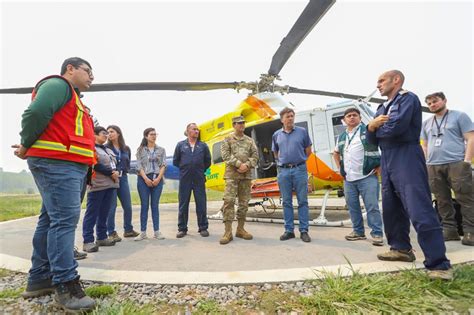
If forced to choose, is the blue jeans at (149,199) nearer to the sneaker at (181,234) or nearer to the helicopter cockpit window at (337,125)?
the sneaker at (181,234)

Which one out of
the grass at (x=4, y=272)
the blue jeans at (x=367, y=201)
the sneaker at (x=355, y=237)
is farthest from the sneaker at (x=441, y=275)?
the grass at (x=4, y=272)

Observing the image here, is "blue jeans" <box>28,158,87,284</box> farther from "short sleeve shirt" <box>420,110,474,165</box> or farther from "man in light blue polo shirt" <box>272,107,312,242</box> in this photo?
"short sleeve shirt" <box>420,110,474,165</box>

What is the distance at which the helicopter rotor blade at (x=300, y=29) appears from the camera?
399 centimetres

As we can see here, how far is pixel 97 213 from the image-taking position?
3.97 meters

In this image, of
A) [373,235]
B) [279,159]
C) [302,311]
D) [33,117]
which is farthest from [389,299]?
[33,117]

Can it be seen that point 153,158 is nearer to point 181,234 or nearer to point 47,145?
point 181,234

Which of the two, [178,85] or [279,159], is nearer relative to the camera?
[279,159]

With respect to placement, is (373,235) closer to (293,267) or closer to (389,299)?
(293,267)

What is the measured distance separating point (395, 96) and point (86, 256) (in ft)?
13.2

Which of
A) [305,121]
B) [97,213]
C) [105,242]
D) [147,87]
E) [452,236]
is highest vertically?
[147,87]

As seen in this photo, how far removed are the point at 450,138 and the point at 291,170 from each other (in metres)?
2.21

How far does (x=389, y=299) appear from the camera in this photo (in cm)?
199

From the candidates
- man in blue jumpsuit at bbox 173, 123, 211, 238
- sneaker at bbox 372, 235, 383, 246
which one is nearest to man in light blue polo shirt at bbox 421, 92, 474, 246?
sneaker at bbox 372, 235, 383, 246

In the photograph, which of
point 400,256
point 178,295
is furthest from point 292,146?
point 178,295
